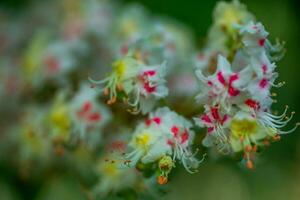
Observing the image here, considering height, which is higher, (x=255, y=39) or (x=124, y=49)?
(x=255, y=39)

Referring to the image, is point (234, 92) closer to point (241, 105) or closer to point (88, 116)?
point (241, 105)

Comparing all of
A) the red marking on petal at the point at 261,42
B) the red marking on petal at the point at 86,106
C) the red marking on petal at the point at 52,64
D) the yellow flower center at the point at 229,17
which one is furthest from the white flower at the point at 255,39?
the red marking on petal at the point at 52,64

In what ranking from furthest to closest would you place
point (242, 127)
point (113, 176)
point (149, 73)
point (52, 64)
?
point (52, 64)
point (113, 176)
point (149, 73)
point (242, 127)

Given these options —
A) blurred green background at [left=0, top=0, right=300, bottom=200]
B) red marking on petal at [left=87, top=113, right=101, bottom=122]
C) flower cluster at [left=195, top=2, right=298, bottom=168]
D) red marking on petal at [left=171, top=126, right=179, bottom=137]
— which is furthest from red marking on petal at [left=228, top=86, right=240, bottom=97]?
blurred green background at [left=0, top=0, right=300, bottom=200]

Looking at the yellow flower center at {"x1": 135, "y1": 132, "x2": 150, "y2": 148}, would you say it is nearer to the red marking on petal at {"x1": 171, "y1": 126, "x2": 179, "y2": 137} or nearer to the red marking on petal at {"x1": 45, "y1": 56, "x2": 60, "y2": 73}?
the red marking on petal at {"x1": 171, "y1": 126, "x2": 179, "y2": 137}

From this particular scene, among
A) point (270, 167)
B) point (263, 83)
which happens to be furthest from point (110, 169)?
point (270, 167)

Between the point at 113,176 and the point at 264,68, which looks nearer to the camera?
the point at 264,68
